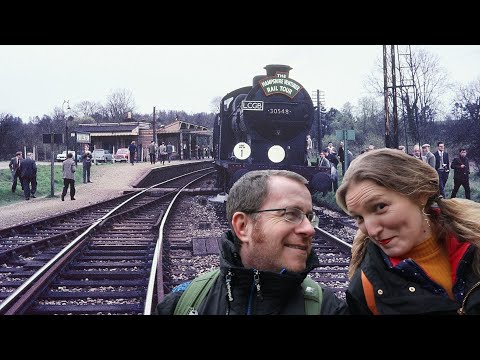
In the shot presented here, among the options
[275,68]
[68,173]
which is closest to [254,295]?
[275,68]

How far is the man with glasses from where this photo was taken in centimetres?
142

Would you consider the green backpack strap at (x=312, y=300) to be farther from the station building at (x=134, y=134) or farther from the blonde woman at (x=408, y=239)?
the station building at (x=134, y=134)

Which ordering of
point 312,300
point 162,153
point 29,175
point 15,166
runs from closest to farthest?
point 312,300, point 15,166, point 29,175, point 162,153

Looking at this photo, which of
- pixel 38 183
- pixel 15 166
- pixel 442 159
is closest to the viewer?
pixel 442 159

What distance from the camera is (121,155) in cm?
330

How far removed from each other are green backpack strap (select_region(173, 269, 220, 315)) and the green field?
175 centimetres

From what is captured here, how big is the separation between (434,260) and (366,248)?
21cm

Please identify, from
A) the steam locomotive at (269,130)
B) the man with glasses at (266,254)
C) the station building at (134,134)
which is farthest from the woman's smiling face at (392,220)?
the station building at (134,134)

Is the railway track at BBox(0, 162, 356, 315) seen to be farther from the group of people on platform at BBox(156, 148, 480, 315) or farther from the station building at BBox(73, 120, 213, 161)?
the group of people on platform at BBox(156, 148, 480, 315)

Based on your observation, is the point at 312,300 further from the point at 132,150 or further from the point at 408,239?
the point at 132,150

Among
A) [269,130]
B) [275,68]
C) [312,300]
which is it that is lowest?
[312,300]
